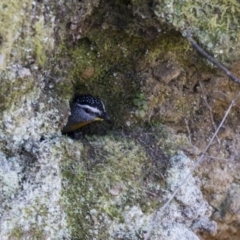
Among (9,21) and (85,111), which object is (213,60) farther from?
(9,21)

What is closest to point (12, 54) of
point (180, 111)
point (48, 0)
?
point (48, 0)

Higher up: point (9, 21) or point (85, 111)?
point (9, 21)

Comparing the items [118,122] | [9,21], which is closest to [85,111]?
[118,122]

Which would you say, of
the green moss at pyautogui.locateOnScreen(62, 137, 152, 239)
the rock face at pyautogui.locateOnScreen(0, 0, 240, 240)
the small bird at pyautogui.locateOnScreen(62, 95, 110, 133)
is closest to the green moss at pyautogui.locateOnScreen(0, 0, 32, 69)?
the rock face at pyautogui.locateOnScreen(0, 0, 240, 240)

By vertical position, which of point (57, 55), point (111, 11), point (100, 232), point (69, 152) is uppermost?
point (111, 11)

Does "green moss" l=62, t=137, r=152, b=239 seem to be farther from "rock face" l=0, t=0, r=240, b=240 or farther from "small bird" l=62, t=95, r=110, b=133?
"small bird" l=62, t=95, r=110, b=133

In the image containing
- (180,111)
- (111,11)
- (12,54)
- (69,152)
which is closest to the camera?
(12,54)

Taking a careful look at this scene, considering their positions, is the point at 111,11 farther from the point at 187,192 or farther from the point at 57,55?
the point at 187,192
